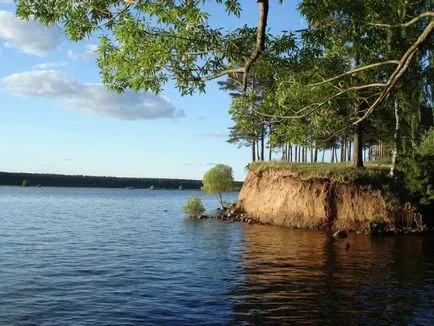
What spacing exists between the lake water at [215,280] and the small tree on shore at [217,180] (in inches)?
978

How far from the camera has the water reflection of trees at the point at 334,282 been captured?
1786 centimetres

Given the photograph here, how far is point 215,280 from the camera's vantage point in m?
23.6

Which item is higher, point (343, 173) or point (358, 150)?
point (358, 150)

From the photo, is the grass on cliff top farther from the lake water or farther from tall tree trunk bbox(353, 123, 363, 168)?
the lake water

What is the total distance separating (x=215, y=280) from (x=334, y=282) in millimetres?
5727

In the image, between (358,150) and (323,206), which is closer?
(323,206)

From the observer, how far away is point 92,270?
84.7 feet

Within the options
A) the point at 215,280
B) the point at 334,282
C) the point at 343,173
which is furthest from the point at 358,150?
the point at 215,280

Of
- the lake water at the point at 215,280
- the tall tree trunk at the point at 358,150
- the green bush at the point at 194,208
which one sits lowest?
the lake water at the point at 215,280

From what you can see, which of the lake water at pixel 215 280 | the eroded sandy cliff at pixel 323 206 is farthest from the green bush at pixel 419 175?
the lake water at pixel 215 280

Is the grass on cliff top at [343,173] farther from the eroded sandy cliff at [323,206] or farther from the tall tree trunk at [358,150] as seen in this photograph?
the tall tree trunk at [358,150]

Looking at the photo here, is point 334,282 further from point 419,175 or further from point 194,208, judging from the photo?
point 194,208

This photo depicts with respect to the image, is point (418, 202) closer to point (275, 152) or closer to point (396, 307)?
point (396, 307)

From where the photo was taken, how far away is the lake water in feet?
57.5
